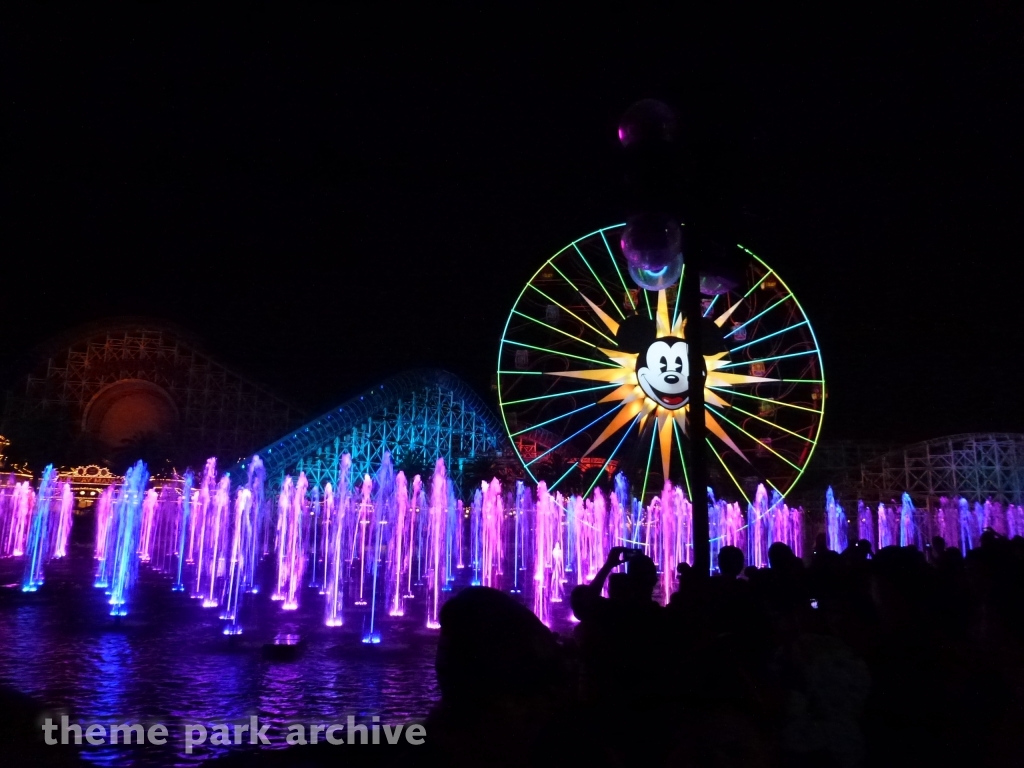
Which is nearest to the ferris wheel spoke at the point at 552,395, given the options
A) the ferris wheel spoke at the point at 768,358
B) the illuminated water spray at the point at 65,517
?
the ferris wheel spoke at the point at 768,358

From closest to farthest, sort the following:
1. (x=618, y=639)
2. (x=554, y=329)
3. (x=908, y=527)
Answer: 1. (x=618, y=639)
2. (x=554, y=329)
3. (x=908, y=527)

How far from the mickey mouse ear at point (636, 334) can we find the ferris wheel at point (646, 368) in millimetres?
27

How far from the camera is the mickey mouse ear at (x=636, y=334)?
1856 cm

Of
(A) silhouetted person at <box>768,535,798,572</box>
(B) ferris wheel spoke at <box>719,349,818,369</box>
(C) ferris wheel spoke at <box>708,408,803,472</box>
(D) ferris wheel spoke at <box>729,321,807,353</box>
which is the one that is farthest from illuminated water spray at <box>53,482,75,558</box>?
(A) silhouetted person at <box>768,535,798,572</box>

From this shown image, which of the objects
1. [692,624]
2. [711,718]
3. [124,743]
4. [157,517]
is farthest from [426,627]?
[157,517]

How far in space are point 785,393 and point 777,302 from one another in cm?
239

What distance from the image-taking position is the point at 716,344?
18719 mm

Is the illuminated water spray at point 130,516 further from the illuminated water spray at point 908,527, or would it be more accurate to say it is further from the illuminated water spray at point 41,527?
the illuminated water spray at point 908,527

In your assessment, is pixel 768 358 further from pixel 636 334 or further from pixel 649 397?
pixel 649 397

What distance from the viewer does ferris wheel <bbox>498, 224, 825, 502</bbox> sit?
60.3 ft

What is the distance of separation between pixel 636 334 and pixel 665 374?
1354 mm

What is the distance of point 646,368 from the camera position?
18.2 metres

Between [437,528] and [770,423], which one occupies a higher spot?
[770,423]

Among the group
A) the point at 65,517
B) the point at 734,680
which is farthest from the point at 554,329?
the point at 65,517
